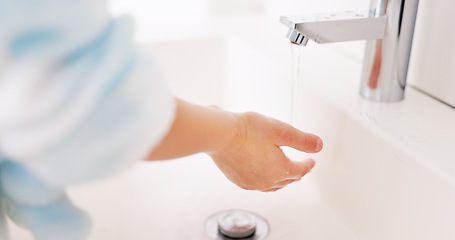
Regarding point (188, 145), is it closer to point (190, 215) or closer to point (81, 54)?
point (81, 54)

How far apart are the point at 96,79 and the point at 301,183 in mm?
483

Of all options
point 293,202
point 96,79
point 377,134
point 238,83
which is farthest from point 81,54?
point 238,83

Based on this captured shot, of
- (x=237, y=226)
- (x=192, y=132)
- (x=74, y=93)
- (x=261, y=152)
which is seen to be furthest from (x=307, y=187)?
(x=74, y=93)

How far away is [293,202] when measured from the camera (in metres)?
0.69

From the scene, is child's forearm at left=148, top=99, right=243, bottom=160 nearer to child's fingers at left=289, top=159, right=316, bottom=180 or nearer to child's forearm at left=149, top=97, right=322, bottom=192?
child's forearm at left=149, top=97, right=322, bottom=192

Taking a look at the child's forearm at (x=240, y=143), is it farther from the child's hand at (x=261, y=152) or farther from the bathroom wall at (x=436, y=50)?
the bathroom wall at (x=436, y=50)

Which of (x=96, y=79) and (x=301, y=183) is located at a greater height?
(x=96, y=79)

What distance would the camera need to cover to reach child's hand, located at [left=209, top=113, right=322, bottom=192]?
472mm

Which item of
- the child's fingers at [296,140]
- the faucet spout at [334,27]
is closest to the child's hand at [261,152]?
the child's fingers at [296,140]

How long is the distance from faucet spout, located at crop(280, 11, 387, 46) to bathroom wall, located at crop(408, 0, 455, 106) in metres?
0.08

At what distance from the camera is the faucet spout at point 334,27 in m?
0.53

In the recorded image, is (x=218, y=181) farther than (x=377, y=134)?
Yes

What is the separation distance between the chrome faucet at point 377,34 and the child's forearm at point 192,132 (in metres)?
0.16

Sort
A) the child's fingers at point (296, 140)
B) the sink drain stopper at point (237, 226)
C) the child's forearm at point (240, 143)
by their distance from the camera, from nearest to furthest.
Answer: the child's forearm at point (240, 143) → the child's fingers at point (296, 140) → the sink drain stopper at point (237, 226)
